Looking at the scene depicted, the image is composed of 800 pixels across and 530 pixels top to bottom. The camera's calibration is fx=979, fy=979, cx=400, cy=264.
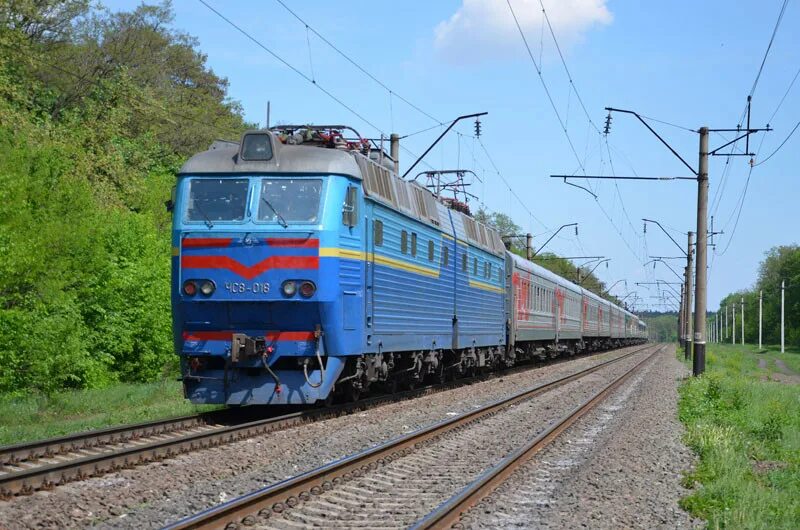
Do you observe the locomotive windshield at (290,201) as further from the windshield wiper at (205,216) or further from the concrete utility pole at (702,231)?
the concrete utility pole at (702,231)

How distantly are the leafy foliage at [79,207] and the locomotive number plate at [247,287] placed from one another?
807 cm

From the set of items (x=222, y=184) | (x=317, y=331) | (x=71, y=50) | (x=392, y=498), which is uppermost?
(x=71, y=50)

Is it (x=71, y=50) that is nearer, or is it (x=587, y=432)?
(x=587, y=432)

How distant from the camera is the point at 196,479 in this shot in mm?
9477

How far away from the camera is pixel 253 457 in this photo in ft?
35.8

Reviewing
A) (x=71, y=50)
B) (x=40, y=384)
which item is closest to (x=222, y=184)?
(x=40, y=384)

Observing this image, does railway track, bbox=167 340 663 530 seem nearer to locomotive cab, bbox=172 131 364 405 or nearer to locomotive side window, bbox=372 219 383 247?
locomotive cab, bbox=172 131 364 405

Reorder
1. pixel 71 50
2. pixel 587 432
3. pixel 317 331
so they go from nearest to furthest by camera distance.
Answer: pixel 317 331 → pixel 587 432 → pixel 71 50

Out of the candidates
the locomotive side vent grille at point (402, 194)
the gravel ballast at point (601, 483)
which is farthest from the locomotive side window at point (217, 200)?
the gravel ballast at point (601, 483)

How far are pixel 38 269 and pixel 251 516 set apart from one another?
15.6 meters

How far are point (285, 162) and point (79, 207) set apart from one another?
14321mm

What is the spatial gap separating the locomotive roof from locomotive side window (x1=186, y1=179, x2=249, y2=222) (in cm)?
18

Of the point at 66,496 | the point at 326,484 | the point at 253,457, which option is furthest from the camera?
the point at 253,457

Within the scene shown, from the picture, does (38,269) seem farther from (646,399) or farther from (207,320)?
(646,399)
